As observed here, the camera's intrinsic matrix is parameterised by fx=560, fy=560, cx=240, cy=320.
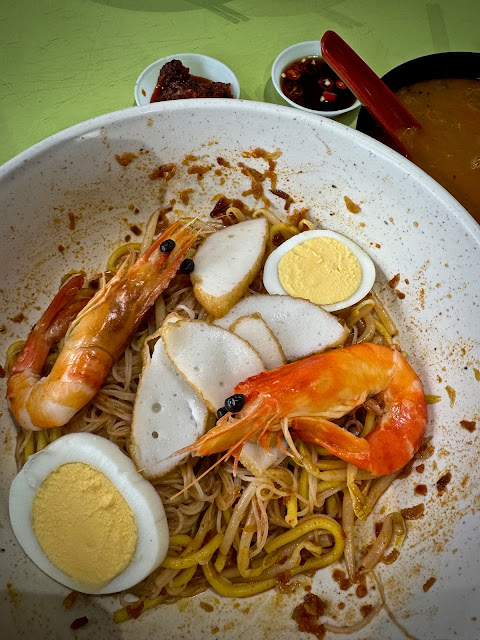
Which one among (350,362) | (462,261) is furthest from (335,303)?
(462,261)

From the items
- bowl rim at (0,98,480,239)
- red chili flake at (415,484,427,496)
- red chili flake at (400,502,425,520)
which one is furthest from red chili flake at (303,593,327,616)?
bowl rim at (0,98,480,239)

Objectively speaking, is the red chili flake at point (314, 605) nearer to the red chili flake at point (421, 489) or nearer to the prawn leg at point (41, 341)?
the red chili flake at point (421, 489)

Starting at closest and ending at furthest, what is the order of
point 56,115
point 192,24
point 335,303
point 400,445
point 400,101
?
point 400,445
point 335,303
point 400,101
point 56,115
point 192,24

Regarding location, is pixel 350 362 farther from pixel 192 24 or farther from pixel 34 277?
pixel 192 24

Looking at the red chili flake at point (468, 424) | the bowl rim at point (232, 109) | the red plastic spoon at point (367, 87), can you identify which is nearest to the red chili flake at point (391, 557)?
the red chili flake at point (468, 424)

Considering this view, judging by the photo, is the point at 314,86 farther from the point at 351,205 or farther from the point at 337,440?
the point at 337,440
